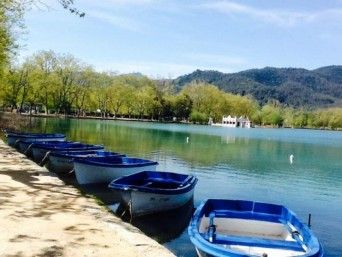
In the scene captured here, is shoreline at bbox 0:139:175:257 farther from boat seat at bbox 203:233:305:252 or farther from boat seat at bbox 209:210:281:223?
boat seat at bbox 209:210:281:223

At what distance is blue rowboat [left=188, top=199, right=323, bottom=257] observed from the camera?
38.6 ft

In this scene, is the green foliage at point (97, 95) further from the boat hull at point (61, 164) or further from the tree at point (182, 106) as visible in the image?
the boat hull at point (61, 164)

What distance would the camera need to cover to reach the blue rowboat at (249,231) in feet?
38.6

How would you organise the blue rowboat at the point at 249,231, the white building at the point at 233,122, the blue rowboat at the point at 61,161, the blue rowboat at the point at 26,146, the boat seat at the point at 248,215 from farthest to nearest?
the white building at the point at 233,122, the blue rowboat at the point at 26,146, the blue rowboat at the point at 61,161, the boat seat at the point at 248,215, the blue rowboat at the point at 249,231

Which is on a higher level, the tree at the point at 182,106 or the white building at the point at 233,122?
the tree at the point at 182,106

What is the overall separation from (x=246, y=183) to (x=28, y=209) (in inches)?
859

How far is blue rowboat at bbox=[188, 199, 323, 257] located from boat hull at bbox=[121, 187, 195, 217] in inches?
123

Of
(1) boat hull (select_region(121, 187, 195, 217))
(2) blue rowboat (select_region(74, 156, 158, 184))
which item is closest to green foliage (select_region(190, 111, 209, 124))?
(2) blue rowboat (select_region(74, 156, 158, 184))

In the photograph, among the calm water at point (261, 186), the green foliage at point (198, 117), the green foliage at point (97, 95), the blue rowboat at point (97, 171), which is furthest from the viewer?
the green foliage at point (198, 117)

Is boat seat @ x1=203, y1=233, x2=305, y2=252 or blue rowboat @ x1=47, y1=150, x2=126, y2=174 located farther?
blue rowboat @ x1=47, y1=150, x2=126, y2=174

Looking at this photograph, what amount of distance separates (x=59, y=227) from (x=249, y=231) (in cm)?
626

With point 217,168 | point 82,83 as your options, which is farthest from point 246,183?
point 82,83

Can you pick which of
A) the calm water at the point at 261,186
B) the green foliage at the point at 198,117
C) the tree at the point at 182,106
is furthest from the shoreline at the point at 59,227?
the green foliage at the point at 198,117

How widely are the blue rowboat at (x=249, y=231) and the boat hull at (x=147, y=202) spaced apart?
3.13m
